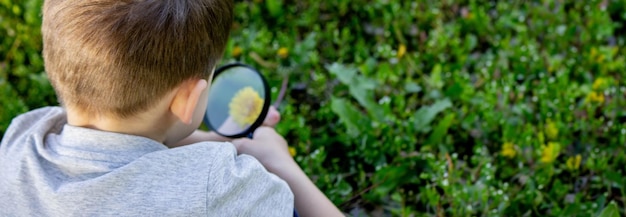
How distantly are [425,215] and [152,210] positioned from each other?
39.1 inches

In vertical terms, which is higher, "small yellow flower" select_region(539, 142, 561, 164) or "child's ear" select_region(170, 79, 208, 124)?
"child's ear" select_region(170, 79, 208, 124)

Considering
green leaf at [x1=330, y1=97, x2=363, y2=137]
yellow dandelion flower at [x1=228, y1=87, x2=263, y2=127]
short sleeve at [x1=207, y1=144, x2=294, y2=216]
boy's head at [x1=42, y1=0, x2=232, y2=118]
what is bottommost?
green leaf at [x1=330, y1=97, x2=363, y2=137]

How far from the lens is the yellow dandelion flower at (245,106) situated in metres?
2.12

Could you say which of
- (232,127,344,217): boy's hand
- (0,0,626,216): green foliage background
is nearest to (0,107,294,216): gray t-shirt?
(232,127,344,217): boy's hand

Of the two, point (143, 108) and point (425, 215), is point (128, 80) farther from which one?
point (425, 215)

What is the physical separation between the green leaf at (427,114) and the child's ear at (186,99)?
3.38 ft

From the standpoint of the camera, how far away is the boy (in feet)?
4.93

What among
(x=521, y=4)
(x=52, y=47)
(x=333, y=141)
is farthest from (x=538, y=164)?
(x=52, y=47)

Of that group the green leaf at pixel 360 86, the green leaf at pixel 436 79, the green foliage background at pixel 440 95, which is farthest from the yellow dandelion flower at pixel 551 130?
the green leaf at pixel 360 86

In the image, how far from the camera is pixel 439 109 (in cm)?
253

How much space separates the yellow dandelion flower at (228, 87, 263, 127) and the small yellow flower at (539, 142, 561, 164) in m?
0.90

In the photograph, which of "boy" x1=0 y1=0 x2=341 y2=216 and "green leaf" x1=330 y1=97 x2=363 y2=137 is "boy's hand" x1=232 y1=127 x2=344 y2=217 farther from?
"green leaf" x1=330 y1=97 x2=363 y2=137

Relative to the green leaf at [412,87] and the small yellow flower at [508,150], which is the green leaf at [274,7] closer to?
the green leaf at [412,87]

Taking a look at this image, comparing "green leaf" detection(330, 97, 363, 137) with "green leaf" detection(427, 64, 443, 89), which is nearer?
"green leaf" detection(330, 97, 363, 137)
